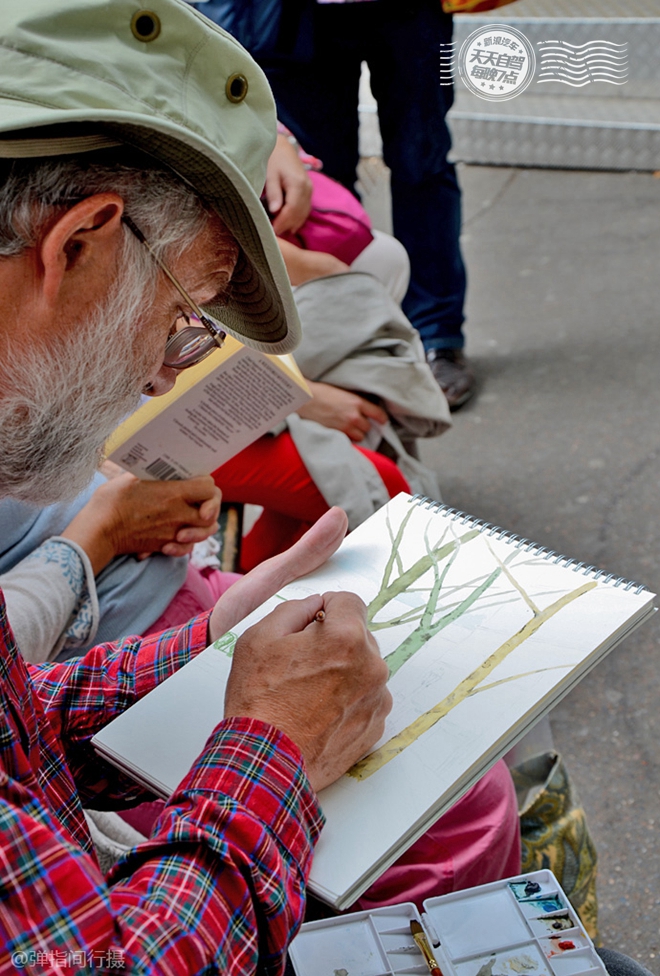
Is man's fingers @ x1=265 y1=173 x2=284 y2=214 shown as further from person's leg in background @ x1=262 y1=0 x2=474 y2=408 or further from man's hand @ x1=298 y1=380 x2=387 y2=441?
person's leg in background @ x1=262 y1=0 x2=474 y2=408

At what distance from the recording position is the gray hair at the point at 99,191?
0.80 metres

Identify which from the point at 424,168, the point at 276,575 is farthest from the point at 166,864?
the point at 424,168

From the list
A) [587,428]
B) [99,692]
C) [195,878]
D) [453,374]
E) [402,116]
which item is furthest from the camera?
[453,374]

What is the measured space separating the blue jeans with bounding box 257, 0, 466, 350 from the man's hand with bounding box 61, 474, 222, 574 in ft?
4.83

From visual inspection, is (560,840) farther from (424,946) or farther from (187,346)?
(187,346)

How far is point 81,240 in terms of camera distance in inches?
33.2

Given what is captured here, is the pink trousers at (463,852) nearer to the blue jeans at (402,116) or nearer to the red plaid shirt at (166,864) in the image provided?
the red plaid shirt at (166,864)

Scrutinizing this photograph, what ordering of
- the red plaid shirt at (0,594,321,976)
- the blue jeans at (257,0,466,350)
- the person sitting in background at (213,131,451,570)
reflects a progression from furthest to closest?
1. the blue jeans at (257,0,466,350)
2. the person sitting in background at (213,131,451,570)
3. the red plaid shirt at (0,594,321,976)

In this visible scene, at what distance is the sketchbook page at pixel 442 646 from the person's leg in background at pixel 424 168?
1842 mm

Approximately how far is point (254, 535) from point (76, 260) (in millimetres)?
1289

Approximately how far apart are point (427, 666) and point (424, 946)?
280mm

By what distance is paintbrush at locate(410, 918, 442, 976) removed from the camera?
957 millimetres

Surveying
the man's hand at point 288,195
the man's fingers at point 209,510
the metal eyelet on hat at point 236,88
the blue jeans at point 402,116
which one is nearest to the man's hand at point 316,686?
the metal eyelet on hat at point 236,88

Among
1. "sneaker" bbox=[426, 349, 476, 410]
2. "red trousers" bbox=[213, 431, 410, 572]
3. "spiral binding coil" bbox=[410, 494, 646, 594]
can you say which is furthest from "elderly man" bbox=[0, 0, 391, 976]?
"sneaker" bbox=[426, 349, 476, 410]
